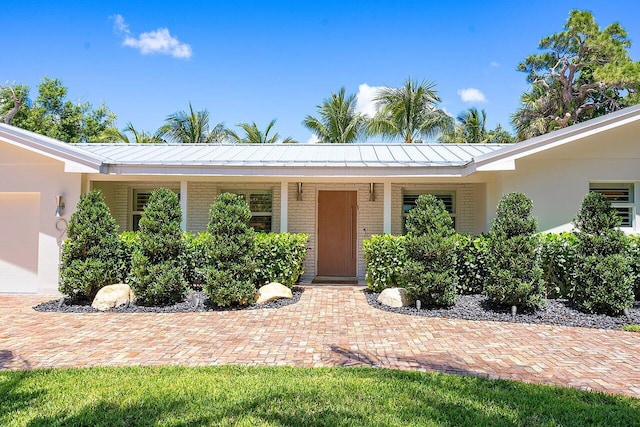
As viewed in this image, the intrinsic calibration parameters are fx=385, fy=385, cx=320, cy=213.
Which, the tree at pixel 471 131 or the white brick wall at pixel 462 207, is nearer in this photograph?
the white brick wall at pixel 462 207

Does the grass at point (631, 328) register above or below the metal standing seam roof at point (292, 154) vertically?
below

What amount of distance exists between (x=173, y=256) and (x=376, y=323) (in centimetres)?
414

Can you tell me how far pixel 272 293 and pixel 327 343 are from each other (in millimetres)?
2724

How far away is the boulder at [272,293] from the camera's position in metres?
7.58

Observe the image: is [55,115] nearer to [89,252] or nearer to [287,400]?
[89,252]

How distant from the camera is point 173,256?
7594 mm

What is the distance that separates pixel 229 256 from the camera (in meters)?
7.16

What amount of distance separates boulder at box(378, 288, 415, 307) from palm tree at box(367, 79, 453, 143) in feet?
57.7

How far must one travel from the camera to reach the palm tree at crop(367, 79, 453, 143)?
23.7 m

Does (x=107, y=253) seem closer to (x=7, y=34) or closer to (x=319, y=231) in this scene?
(x=319, y=231)

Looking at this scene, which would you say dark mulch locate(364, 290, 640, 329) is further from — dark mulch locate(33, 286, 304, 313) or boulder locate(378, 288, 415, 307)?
dark mulch locate(33, 286, 304, 313)

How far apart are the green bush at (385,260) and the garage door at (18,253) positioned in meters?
7.72

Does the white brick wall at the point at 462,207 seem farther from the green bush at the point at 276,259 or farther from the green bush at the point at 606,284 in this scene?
the green bush at the point at 606,284

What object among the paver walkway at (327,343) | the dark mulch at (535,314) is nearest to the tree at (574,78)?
the dark mulch at (535,314)
